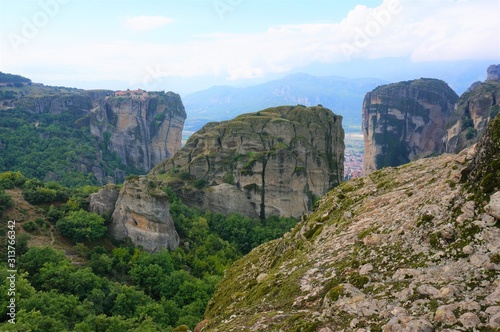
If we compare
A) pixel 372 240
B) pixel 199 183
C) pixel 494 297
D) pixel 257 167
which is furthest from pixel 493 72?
pixel 494 297

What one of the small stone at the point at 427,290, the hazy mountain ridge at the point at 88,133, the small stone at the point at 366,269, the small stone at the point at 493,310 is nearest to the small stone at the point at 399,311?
the small stone at the point at 427,290

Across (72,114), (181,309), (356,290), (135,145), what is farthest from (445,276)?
(72,114)

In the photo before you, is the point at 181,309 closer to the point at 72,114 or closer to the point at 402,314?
the point at 402,314

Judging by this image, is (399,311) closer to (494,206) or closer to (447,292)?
(447,292)

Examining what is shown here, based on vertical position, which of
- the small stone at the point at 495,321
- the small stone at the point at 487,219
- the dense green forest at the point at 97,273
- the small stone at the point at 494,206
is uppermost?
the small stone at the point at 494,206

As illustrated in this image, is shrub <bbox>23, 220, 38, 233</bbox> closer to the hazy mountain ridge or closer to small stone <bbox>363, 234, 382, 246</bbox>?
small stone <bbox>363, 234, 382, 246</bbox>

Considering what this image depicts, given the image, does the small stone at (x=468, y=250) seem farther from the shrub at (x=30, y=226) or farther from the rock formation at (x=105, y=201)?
the rock formation at (x=105, y=201)
